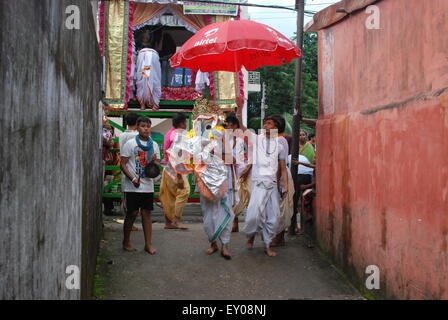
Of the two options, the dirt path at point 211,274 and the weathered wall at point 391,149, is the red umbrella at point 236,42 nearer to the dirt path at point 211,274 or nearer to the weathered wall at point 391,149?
the weathered wall at point 391,149

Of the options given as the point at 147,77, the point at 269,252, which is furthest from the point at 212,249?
the point at 147,77

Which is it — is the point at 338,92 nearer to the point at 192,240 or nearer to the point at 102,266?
the point at 192,240

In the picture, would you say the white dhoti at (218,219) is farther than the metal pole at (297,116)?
No

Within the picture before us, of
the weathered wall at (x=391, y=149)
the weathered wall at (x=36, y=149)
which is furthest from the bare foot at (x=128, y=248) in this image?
the weathered wall at (x=36, y=149)

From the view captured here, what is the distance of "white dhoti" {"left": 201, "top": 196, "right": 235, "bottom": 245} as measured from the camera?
5520mm

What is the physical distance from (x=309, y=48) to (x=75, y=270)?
27134mm

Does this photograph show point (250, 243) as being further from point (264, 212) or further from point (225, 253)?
point (225, 253)

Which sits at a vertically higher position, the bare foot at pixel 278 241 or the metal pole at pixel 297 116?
the metal pole at pixel 297 116

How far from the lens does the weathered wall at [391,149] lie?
3246 mm

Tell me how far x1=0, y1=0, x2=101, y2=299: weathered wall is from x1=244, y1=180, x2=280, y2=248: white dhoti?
3.30 m

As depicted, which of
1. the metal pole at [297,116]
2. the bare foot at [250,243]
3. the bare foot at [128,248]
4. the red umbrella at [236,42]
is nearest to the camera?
the bare foot at [128,248]

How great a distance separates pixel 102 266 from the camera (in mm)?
5074

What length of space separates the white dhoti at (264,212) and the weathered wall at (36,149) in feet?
10.8
